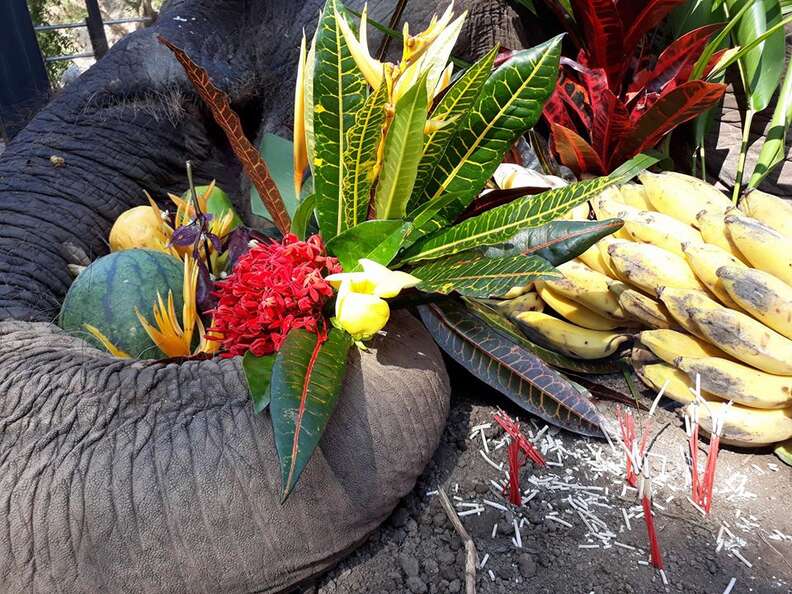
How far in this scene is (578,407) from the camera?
103cm

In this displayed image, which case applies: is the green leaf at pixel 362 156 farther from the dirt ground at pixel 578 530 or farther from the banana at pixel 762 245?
the banana at pixel 762 245

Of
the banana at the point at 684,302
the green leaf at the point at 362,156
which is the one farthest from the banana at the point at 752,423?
the green leaf at the point at 362,156

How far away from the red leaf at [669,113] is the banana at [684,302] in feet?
1.56

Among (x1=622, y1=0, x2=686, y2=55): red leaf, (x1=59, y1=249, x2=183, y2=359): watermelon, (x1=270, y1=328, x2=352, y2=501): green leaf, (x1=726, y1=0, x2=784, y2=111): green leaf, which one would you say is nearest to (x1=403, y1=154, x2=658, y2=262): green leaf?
(x1=270, y1=328, x2=352, y2=501): green leaf

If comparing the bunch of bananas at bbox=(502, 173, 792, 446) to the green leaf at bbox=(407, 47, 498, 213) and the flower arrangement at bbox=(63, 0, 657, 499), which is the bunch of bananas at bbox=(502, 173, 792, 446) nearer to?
the flower arrangement at bbox=(63, 0, 657, 499)

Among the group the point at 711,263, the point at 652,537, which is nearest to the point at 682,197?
the point at 711,263

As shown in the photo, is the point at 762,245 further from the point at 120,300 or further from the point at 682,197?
the point at 120,300

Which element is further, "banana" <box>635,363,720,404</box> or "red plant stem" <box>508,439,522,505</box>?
"banana" <box>635,363,720,404</box>

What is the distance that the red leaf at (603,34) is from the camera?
1.51 meters

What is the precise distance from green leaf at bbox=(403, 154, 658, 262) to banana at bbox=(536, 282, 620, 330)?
12.1 inches

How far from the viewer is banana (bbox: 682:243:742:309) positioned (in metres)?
1.03

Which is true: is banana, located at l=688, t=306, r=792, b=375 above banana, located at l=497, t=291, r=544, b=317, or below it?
above

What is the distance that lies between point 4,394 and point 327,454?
0.44 meters

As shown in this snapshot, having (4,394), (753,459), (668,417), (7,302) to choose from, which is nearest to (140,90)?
(7,302)
